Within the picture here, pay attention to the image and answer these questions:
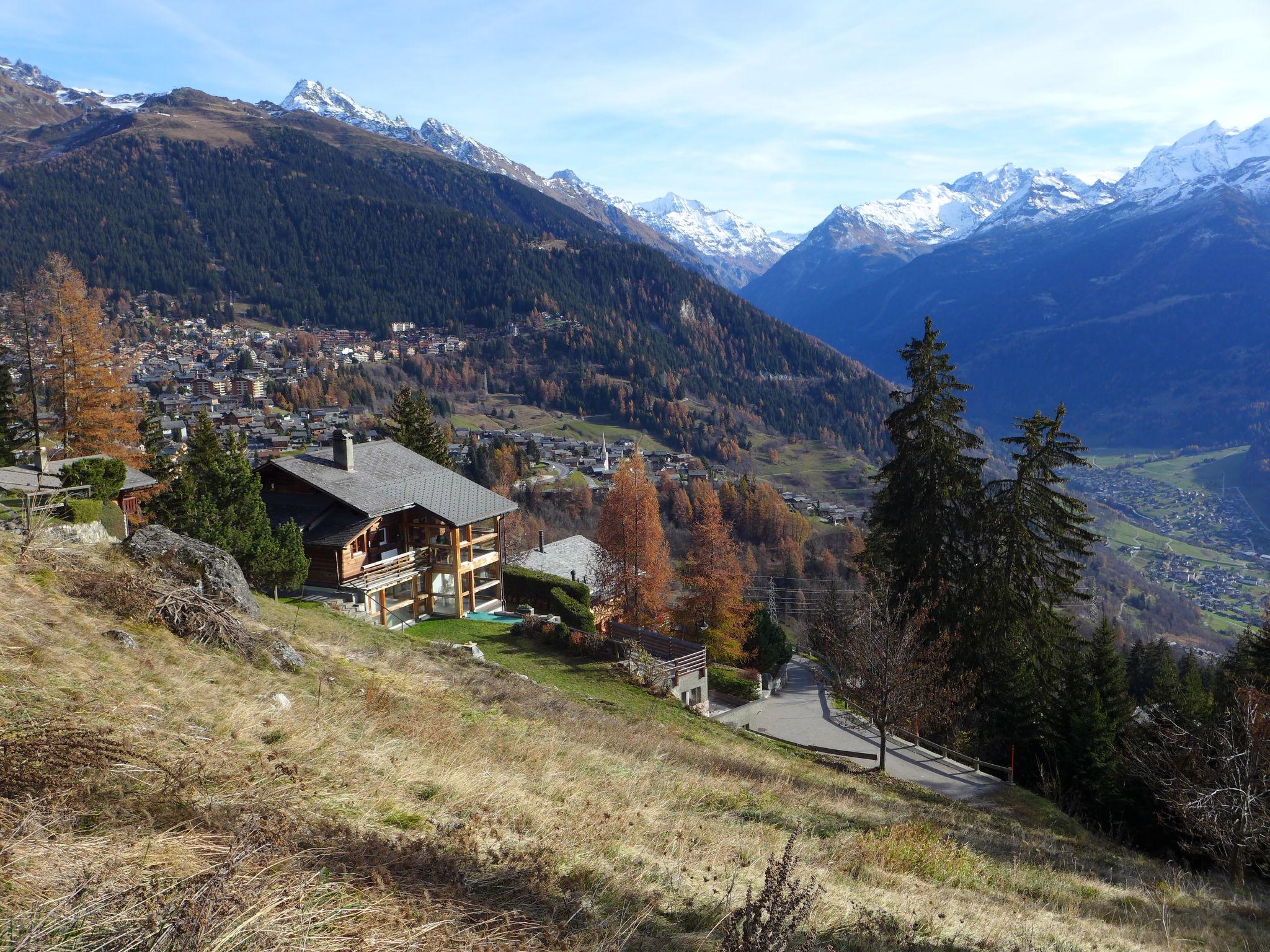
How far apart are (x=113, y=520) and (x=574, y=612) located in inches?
658

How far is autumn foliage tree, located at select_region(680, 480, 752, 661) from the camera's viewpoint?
3866cm

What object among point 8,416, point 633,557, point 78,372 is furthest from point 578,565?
point 8,416

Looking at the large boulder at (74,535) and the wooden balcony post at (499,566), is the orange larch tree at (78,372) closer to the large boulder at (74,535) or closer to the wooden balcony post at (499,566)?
the wooden balcony post at (499,566)

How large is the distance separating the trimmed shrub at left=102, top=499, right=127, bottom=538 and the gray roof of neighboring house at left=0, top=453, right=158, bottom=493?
4.79ft

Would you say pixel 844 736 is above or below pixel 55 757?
below

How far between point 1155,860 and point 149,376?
17829cm

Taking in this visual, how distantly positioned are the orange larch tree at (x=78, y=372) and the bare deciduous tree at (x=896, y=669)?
34.5m

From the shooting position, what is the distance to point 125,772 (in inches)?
197

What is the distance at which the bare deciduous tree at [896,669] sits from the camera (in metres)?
19.5

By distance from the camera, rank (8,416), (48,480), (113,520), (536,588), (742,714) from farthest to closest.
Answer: (536,588), (8,416), (742,714), (48,480), (113,520)

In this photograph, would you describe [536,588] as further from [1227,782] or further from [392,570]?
[1227,782]

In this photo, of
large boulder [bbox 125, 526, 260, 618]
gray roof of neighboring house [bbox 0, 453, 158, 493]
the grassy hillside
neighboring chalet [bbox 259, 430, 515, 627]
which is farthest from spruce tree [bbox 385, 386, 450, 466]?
the grassy hillside

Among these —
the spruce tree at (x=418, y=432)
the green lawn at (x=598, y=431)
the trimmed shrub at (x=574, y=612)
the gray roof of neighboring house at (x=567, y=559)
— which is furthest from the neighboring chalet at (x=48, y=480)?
the green lawn at (x=598, y=431)

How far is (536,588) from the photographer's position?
36.2 metres
